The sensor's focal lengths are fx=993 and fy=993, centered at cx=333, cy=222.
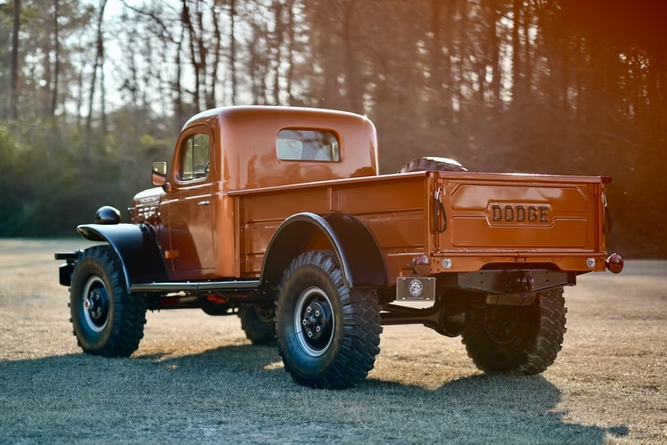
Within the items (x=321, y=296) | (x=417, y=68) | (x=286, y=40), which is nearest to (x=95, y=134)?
(x=286, y=40)

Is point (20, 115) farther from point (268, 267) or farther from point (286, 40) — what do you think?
point (268, 267)

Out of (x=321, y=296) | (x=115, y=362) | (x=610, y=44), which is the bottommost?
(x=115, y=362)

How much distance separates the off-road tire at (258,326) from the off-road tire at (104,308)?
66.3 inches

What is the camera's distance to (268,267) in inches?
314

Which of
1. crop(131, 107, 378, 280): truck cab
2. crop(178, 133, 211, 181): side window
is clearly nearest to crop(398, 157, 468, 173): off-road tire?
crop(131, 107, 378, 280): truck cab

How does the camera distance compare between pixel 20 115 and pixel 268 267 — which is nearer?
pixel 268 267

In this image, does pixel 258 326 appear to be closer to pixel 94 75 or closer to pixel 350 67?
pixel 350 67

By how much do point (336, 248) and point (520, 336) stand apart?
2.12 meters

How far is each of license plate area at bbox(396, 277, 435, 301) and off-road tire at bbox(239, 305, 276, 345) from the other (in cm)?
464

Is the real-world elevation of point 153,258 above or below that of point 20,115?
below

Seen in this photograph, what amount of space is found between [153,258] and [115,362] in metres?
1.16

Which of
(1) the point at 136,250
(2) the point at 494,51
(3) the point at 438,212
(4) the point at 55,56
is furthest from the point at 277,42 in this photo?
(4) the point at 55,56

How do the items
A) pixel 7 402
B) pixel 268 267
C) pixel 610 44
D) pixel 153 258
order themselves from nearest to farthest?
pixel 7 402 < pixel 268 267 < pixel 153 258 < pixel 610 44

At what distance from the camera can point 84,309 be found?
33.8ft
